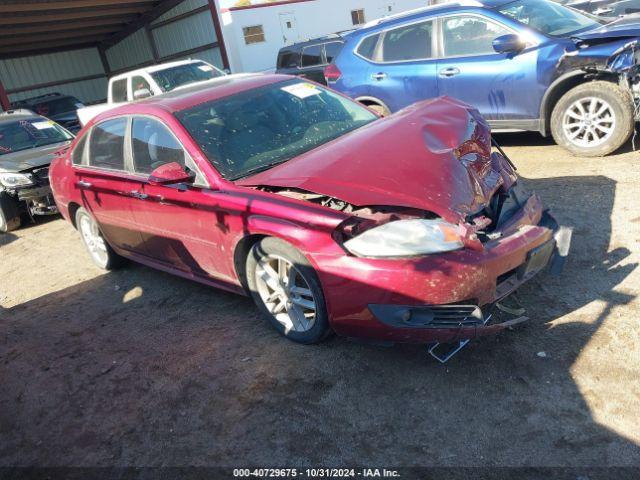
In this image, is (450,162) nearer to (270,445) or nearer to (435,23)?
(270,445)

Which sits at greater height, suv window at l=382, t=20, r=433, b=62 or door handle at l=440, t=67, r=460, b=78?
suv window at l=382, t=20, r=433, b=62

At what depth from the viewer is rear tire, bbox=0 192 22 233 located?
7605mm

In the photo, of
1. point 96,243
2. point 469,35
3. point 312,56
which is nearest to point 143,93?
point 312,56

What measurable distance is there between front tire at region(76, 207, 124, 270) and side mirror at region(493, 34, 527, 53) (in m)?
4.55

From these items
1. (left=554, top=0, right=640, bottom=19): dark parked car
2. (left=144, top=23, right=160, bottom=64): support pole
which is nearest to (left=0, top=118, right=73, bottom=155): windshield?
(left=554, top=0, right=640, bottom=19): dark parked car

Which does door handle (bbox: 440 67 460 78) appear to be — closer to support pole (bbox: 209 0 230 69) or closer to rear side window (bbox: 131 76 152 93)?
rear side window (bbox: 131 76 152 93)

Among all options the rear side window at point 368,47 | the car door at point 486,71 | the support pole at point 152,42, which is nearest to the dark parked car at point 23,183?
the rear side window at point 368,47

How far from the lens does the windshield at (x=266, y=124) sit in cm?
363

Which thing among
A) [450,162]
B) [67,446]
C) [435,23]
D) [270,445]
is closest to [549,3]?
[435,23]

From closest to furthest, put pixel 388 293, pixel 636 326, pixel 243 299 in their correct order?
1. pixel 388 293
2. pixel 636 326
3. pixel 243 299

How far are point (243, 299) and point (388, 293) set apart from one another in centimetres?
177

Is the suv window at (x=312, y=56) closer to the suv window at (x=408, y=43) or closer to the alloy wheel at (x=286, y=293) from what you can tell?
the suv window at (x=408, y=43)

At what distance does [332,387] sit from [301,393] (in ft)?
0.58

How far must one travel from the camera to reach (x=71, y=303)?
16.1ft
